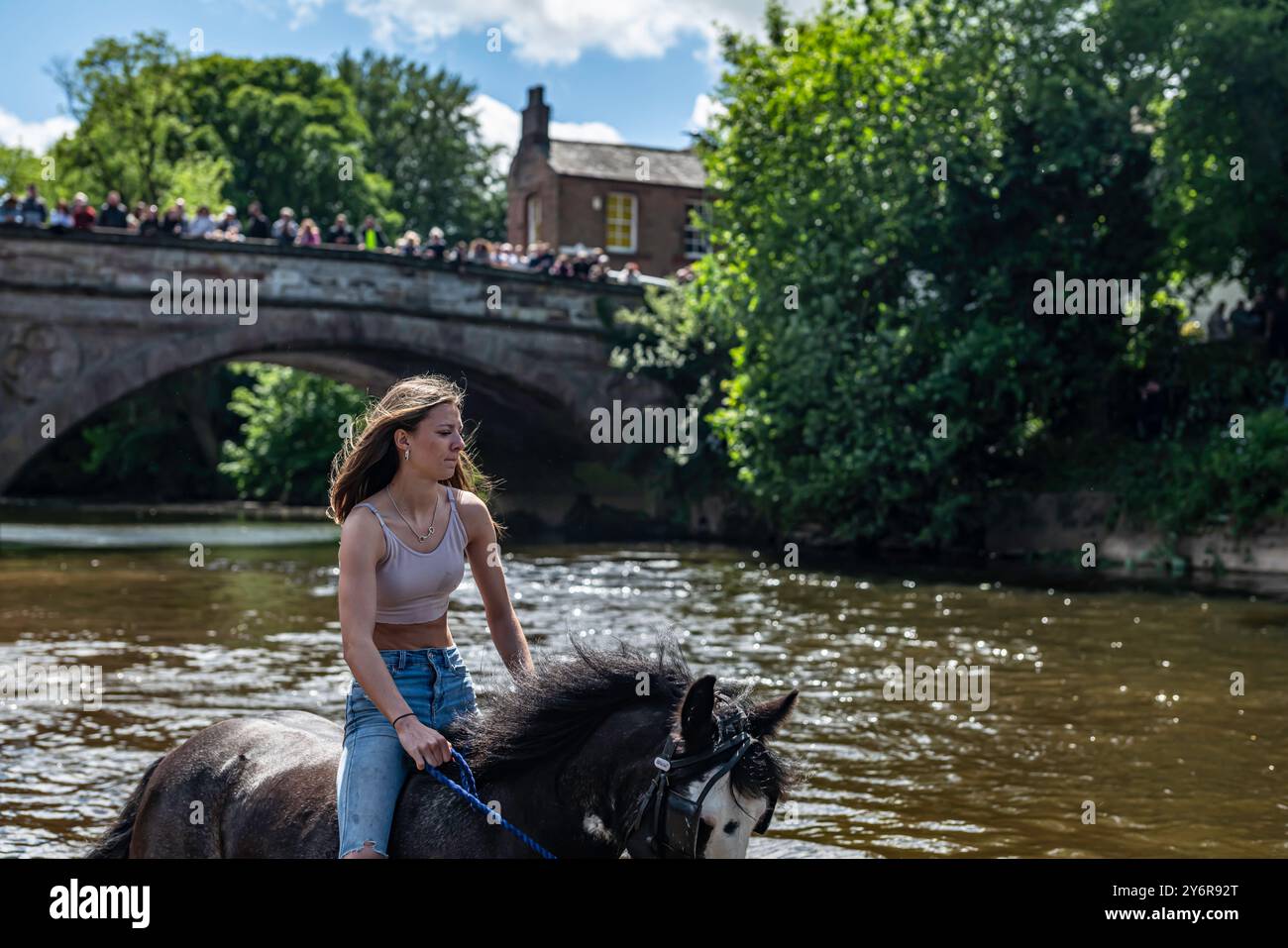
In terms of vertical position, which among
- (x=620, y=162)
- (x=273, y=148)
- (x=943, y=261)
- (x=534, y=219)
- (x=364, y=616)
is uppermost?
(x=273, y=148)

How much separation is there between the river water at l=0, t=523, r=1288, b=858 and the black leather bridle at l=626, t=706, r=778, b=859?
14.2 inches

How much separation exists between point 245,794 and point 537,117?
174 feet

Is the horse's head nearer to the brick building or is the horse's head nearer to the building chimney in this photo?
the brick building

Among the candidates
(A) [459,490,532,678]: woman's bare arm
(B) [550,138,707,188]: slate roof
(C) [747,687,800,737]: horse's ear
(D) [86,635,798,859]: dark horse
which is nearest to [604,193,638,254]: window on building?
(B) [550,138,707,188]: slate roof

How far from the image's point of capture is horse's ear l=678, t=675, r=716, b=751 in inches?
135

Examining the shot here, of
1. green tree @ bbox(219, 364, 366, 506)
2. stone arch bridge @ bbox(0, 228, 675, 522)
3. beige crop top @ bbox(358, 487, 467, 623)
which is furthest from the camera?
green tree @ bbox(219, 364, 366, 506)

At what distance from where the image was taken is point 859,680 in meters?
13.4

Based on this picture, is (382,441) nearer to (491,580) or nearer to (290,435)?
(491,580)

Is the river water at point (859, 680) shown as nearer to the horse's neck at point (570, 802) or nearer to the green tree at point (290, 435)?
the horse's neck at point (570, 802)

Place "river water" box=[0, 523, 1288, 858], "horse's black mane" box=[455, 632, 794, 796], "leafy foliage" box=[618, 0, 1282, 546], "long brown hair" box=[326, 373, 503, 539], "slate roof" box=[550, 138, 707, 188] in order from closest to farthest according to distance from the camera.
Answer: "horse's black mane" box=[455, 632, 794, 796], "long brown hair" box=[326, 373, 503, 539], "river water" box=[0, 523, 1288, 858], "leafy foliage" box=[618, 0, 1282, 546], "slate roof" box=[550, 138, 707, 188]

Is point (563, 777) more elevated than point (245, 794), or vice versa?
point (563, 777)

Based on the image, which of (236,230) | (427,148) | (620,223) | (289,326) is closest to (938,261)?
(289,326)
